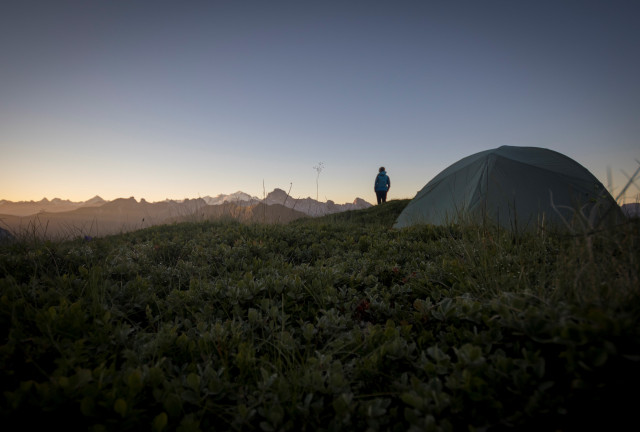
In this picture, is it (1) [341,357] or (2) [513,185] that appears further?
(2) [513,185]

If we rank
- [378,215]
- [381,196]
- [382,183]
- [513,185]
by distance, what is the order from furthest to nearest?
[381,196] → [382,183] → [378,215] → [513,185]

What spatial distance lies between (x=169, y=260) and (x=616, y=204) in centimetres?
613

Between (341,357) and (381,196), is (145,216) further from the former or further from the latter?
(381,196)

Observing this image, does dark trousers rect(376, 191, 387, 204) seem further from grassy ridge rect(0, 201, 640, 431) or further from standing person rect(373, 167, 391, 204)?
grassy ridge rect(0, 201, 640, 431)

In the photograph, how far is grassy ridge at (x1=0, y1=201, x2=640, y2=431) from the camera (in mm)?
1591

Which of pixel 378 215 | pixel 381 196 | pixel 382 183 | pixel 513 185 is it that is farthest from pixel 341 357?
pixel 381 196

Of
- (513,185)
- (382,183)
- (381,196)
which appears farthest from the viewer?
(381,196)

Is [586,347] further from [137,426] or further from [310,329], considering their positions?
[137,426]

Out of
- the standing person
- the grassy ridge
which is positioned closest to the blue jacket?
the standing person

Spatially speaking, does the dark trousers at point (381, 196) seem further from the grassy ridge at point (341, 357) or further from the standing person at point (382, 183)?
the grassy ridge at point (341, 357)

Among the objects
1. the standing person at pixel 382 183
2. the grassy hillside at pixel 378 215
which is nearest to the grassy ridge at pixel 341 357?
the grassy hillside at pixel 378 215

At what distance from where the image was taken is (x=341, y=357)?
233cm

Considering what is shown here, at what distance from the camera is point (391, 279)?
408cm

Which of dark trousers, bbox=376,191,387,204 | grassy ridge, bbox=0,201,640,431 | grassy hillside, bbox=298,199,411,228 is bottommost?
grassy ridge, bbox=0,201,640,431
